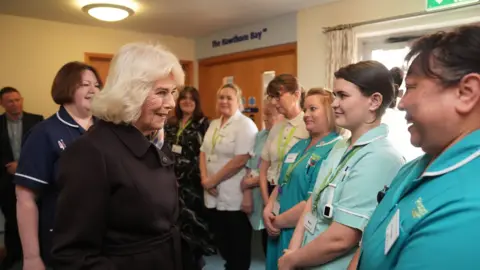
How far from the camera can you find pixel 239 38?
5105 mm

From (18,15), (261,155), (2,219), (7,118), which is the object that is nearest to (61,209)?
(261,155)

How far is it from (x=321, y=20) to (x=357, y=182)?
10.1 ft

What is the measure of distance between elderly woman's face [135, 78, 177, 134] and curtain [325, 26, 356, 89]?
2.79 meters

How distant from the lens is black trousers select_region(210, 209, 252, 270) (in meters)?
2.98

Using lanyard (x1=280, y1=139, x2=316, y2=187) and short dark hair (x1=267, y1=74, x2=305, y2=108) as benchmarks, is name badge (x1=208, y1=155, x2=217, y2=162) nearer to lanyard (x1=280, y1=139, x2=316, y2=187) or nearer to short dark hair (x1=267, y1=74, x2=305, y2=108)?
short dark hair (x1=267, y1=74, x2=305, y2=108)

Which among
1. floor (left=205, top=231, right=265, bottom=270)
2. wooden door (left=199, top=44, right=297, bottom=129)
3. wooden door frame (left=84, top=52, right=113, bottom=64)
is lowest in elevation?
floor (left=205, top=231, right=265, bottom=270)

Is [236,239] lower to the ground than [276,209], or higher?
lower

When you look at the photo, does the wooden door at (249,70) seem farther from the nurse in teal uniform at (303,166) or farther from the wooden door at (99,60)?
the nurse in teal uniform at (303,166)

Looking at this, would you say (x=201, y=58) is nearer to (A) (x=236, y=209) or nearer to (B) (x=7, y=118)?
(B) (x=7, y=118)

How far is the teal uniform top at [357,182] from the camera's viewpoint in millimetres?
1342

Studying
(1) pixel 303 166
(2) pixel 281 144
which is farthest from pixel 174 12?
(1) pixel 303 166

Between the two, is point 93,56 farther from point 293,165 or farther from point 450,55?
point 450,55

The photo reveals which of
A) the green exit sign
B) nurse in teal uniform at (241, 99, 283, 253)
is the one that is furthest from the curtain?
nurse in teal uniform at (241, 99, 283, 253)

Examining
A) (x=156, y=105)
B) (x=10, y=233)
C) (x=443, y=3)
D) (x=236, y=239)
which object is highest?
(x=443, y=3)
